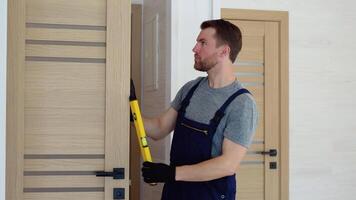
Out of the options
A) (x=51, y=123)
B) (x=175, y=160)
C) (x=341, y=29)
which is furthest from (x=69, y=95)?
(x=341, y=29)

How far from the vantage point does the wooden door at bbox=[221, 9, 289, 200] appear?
4352 millimetres

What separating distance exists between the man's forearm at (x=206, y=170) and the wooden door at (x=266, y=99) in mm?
2175

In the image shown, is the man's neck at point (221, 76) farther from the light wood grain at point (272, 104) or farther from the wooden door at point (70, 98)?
the light wood grain at point (272, 104)

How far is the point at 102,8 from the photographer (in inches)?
96.7

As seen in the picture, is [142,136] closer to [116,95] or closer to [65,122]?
[116,95]

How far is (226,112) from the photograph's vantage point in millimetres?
2242

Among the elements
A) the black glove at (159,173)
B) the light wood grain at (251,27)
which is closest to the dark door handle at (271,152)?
the light wood grain at (251,27)

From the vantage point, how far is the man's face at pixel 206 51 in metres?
2.35

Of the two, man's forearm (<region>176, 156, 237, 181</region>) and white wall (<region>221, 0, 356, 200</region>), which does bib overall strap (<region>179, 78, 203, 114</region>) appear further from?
white wall (<region>221, 0, 356, 200</region>)

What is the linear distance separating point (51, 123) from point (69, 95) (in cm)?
16

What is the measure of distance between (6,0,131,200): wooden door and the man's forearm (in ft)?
1.19

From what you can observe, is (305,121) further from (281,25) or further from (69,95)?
(69,95)

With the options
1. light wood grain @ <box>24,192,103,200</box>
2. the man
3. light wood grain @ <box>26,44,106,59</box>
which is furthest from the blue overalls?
light wood grain @ <box>26,44,106,59</box>

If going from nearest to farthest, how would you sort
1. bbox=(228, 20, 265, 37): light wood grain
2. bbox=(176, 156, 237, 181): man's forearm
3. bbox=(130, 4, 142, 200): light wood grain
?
bbox=(176, 156, 237, 181): man's forearm < bbox=(130, 4, 142, 200): light wood grain < bbox=(228, 20, 265, 37): light wood grain
